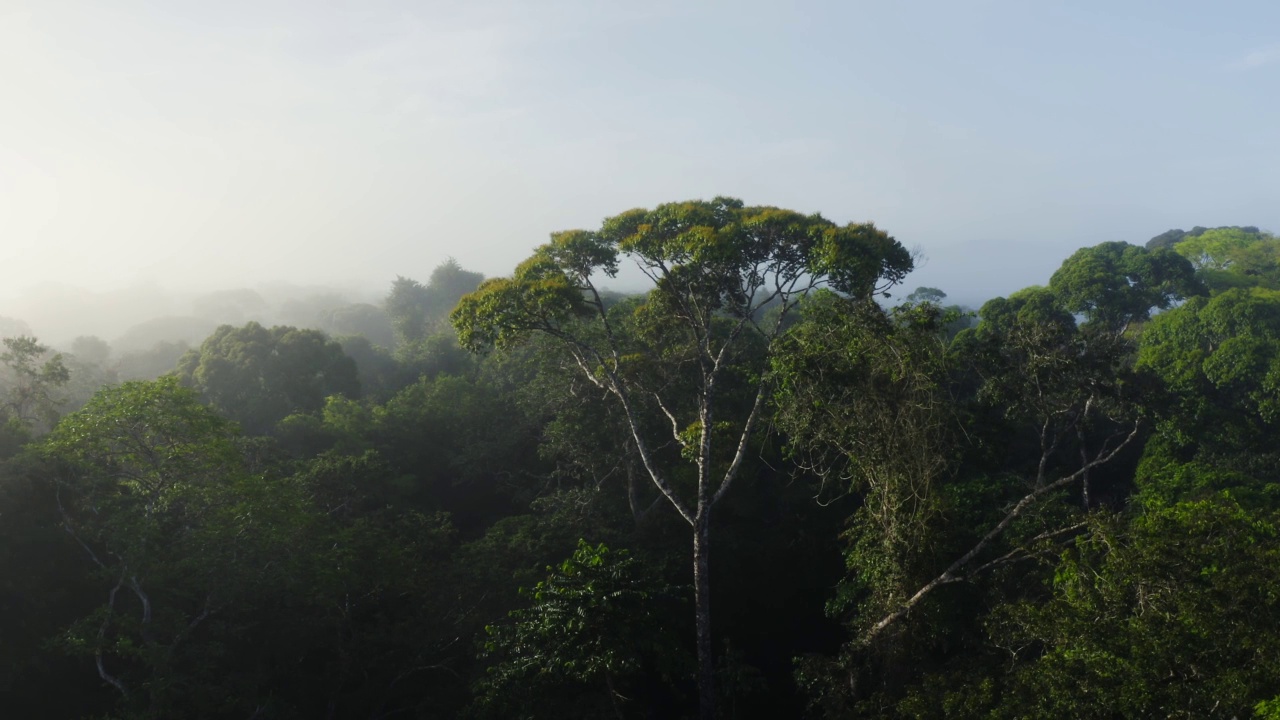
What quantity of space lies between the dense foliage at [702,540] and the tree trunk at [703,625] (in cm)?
5

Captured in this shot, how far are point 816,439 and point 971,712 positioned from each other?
3819mm

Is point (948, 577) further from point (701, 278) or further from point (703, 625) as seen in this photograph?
point (701, 278)

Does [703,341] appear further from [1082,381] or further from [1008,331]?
[1082,381]

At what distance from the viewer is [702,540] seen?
35.4ft

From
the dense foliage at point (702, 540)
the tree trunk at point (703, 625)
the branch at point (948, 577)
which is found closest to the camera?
the dense foliage at point (702, 540)

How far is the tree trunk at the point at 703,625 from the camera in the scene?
10094 mm

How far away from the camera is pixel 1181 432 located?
14.8 metres

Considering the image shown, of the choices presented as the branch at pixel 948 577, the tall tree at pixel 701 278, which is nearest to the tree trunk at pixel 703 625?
the tall tree at pixel 701 278

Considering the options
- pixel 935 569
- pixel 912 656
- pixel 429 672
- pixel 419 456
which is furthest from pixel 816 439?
pixel 419 456

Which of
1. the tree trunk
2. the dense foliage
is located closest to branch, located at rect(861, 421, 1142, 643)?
the dense foliage

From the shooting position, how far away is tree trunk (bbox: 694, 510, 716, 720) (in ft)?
33.1

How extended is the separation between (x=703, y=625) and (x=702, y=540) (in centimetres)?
131

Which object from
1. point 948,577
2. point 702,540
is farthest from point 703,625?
point 948,577

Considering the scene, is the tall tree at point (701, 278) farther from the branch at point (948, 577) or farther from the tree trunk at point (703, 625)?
the branch at point (948, 577)
